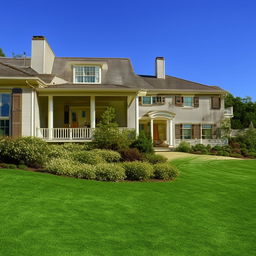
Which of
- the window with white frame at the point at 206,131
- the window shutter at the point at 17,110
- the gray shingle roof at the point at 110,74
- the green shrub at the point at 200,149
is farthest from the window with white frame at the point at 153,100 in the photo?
the window shutter at the point at 17,110

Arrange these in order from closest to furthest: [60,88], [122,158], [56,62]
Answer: [122,158]
[60,88]
[56,62]

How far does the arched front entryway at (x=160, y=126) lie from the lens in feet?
79.5

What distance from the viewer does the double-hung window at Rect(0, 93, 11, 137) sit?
15547mm

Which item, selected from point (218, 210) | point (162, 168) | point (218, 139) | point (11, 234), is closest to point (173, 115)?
point (218, 139)

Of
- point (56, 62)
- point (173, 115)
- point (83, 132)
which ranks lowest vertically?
point (83, 132)

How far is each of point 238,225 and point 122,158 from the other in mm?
7826

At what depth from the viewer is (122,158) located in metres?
13.1

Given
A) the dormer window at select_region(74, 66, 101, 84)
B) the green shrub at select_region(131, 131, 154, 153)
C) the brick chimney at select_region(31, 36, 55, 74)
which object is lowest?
the green shrub at select_region(131, 131, 154, 153)

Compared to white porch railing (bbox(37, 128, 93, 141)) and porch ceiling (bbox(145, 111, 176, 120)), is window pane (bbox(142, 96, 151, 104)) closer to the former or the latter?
porch ceiling (bbox(145, 111, 176, 120))

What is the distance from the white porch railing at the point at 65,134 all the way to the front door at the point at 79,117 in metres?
2.78

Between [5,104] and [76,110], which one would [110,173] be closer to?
[5,104]

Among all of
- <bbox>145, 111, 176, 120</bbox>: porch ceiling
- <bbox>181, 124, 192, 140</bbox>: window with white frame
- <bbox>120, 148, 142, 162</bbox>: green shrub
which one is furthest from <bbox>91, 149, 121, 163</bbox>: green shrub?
<bbox>181, 124, 192, 140</bbox>: window with white frame

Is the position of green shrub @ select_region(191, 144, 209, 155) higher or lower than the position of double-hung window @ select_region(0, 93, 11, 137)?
lower

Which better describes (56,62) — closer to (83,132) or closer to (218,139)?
(83,132)
